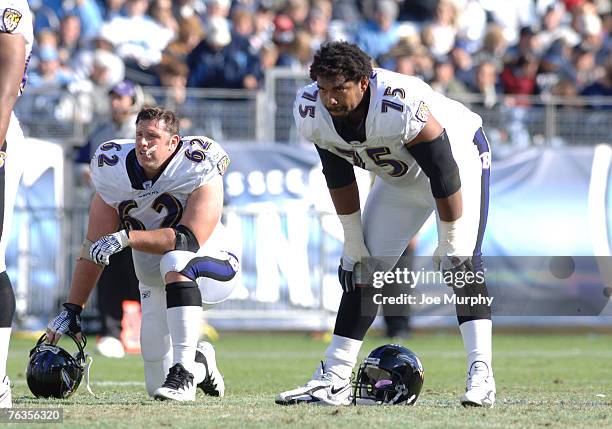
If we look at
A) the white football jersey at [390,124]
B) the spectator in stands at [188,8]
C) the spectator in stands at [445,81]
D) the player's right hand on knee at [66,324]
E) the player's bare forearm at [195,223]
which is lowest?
the player's right hand on knee at [66,324]

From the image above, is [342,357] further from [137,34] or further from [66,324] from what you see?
[137,34]

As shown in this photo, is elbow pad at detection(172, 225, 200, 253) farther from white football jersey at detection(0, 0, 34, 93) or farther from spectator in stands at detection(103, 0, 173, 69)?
spectator in stands at detection(103, 0, 173, 69)

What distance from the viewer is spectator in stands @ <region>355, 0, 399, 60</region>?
1518cm

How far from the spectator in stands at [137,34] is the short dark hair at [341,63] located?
8.81 meters

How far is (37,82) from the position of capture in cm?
1366

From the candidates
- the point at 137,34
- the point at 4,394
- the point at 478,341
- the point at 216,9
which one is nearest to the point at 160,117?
the point at 4,394

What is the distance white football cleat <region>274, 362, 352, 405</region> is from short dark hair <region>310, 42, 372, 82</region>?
1.50m

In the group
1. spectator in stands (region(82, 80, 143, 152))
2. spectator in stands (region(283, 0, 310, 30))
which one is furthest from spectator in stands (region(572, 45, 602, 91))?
spectator in stands (region(82, 80, 143, 152))

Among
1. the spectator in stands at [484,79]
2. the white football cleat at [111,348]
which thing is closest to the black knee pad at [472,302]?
the white football cleat at [111,348]

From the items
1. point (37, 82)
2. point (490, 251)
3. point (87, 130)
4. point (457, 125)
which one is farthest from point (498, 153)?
point (457, 125)

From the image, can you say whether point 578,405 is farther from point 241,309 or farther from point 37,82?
point 37,82

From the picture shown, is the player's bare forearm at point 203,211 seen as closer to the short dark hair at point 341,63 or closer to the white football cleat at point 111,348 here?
the short dark hair at point 341,63

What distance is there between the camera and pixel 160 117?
635 cm

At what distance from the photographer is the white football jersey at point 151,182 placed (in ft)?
21.0
